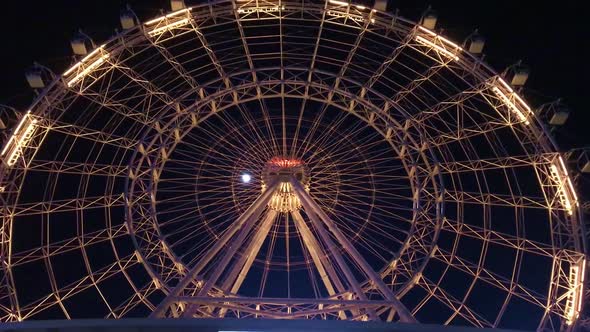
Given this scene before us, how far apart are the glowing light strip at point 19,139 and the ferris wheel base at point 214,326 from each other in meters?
11.3

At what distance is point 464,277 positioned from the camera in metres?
44.7

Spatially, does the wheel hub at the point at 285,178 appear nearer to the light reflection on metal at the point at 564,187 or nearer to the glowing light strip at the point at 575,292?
the light reflection on metal at the point at 564,187

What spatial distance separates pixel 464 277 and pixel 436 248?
17.4m

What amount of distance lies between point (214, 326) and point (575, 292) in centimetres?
1572

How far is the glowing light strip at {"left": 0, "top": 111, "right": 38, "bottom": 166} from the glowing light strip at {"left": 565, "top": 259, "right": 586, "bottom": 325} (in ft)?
71.1

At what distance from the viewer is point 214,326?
1595 centimetres

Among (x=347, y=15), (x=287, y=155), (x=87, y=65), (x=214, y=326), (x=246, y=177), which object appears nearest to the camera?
(x=214, y=326)

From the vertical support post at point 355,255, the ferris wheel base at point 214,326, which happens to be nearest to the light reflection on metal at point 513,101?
the vertical support post at point 355,255

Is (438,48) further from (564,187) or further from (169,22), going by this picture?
(169,22)

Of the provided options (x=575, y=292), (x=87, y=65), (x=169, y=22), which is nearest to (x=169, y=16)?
(x=169, y=22)

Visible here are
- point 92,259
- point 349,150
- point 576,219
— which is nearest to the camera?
point 576,219

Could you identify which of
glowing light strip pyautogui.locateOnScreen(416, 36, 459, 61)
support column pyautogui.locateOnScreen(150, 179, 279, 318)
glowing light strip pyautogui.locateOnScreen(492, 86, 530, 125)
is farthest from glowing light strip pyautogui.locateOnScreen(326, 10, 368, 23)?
support column pyautogui.locateOnScreen(150, 179, 279, 318)

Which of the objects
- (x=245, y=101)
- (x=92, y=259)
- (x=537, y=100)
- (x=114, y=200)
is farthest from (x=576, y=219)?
(x=92, y=259)

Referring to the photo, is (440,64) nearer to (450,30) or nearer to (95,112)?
(450,30)
